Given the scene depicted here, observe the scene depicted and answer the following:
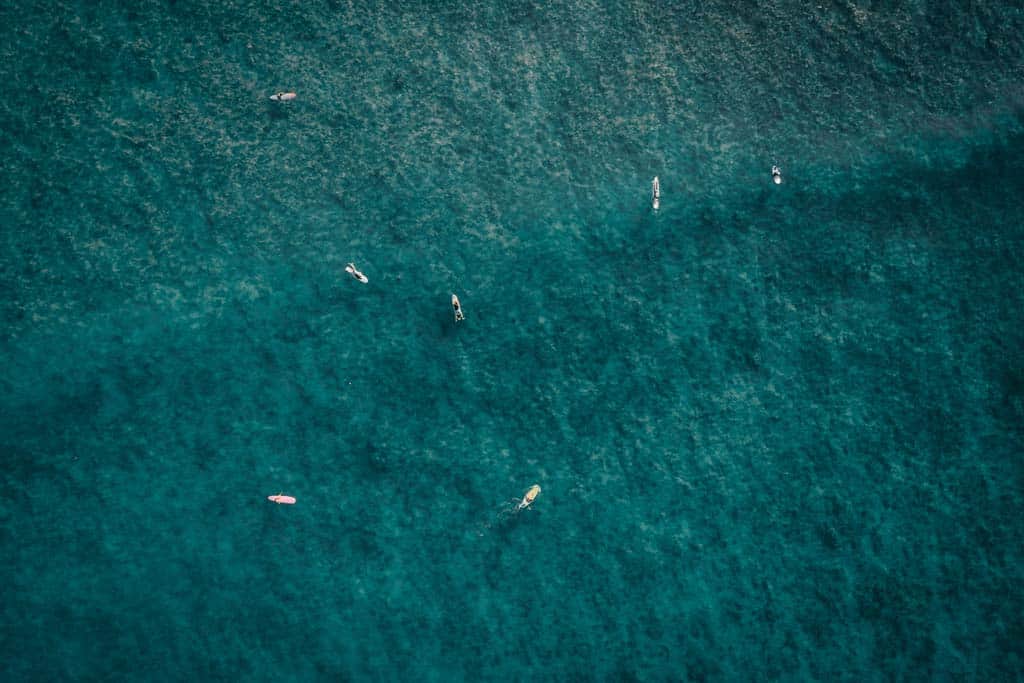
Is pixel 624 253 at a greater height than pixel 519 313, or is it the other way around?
pixel 624 253

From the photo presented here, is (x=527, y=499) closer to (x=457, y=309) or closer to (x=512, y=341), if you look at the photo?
(x=512, y=341)

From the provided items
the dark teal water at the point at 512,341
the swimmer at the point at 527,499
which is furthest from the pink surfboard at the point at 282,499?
the swimmer at the point at 527,499

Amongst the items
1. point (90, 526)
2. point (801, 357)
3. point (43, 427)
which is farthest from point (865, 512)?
point (43, 427)

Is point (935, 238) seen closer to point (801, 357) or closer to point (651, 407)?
point (801, 357)

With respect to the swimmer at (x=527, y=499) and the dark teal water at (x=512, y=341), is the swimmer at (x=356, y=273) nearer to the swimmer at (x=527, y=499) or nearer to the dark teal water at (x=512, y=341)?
the dark teal water at (x=512, y=341)

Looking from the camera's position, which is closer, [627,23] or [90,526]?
[90,526]

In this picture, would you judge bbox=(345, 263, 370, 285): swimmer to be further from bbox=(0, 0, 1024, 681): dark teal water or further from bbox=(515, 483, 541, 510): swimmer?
bbox=(515, 483, 541, 510): swimmer

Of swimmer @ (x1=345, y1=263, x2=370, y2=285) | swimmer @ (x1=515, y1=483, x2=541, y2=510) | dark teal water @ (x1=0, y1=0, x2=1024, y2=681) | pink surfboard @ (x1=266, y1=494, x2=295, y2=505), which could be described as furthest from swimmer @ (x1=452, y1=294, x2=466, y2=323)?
pink surfboard @ (x1=266, y1=494, x2=295, y2=505)
